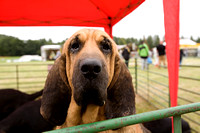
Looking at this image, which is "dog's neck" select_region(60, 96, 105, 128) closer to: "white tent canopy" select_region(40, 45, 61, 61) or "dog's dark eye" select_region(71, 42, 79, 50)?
"dog's dark eye" select_region(71, 42, 79, 50)

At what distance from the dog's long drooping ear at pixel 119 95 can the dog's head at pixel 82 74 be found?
0.04 feet

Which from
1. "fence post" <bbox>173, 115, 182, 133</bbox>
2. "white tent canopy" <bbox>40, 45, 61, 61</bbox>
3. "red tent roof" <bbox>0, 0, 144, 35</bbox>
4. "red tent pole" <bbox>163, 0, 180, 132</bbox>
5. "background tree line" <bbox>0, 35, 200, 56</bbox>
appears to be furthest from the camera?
"white tent canopy" <bbox>40, 45, 61, 61</bbox>

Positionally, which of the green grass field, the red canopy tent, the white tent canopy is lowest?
the green grass field

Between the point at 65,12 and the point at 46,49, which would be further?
the point at 46,49

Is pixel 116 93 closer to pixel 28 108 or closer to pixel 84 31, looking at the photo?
pixel 84 31

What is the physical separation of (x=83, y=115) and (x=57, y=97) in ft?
1.14

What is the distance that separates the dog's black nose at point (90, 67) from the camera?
1.10 metres

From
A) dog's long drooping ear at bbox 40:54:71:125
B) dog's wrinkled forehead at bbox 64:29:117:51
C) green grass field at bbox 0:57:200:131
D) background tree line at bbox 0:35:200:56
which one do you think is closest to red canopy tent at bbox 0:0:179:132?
green grass field at bbox 0:57:200:131

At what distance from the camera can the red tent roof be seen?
13.4 feet

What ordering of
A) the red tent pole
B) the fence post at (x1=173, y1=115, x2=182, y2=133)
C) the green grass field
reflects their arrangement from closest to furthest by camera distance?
the fence post at (x1=173, y1=115, x2=182, y2=133) → the red tent pole → the green grass field

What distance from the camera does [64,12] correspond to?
4863mm

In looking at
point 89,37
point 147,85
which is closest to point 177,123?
point 89,37

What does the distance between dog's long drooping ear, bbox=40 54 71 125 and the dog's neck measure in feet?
0.25

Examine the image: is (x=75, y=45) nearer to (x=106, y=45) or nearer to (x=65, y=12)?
(x=106, y=45)
